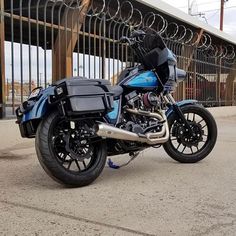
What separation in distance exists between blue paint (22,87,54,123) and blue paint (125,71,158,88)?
1.02 meters

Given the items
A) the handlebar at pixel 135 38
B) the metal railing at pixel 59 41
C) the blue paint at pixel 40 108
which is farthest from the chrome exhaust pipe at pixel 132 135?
the metal railing at pixel 59 41

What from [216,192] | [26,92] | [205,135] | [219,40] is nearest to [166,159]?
[205,135]

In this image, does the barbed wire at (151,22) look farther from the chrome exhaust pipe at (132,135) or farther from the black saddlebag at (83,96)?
the black saddlebag at (83,96)

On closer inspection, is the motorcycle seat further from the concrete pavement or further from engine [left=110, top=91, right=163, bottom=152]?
the concrete pavement

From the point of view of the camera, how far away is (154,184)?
482 cm

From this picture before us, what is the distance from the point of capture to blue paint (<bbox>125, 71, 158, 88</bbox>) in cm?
516

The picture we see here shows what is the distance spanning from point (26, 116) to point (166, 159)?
239 centimetres

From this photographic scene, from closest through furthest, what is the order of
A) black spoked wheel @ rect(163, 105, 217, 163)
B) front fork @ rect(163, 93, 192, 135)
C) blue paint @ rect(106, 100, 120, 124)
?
blue paint @ rect(106, 100, 120, 124) < front fork @ rect(163, 93, 192, 135) < black spoked wheel @ rect(163, 105, 217, 163)

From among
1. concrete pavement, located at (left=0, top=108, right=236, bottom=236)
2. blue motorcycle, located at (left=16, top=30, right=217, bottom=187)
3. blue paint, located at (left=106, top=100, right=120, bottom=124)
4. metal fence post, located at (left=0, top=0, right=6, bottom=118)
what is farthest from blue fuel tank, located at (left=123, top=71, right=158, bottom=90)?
metal fence post, located at (left=0, top=0, right=6, bottom=118)

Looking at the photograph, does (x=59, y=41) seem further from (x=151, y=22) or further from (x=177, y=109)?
(x=151, y=22)

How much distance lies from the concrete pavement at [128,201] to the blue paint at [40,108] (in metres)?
0.71

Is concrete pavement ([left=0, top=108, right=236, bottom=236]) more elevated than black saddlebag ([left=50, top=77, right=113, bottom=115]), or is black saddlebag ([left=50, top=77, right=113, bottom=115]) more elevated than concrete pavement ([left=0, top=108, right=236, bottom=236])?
black saddlebag ([left=50, top=77, right=113, bottom=115])

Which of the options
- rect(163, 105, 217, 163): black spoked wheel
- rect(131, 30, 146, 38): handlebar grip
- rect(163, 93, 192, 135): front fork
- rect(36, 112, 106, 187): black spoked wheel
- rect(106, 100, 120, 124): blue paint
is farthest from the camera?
rect(163, 105, 217, 163): black spoked wheel

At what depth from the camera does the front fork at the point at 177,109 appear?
18.6 ft
